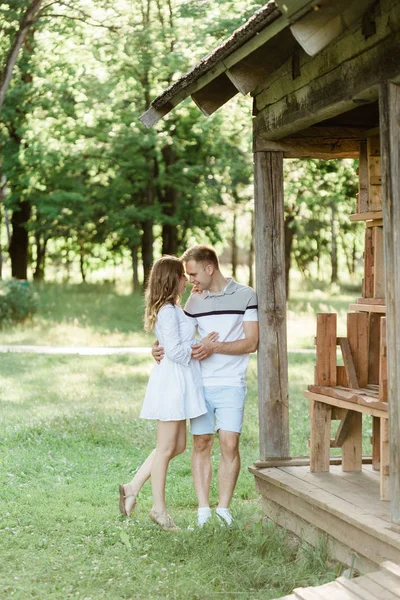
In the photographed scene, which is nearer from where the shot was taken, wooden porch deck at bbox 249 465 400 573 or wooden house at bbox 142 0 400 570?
wooden house at bbox 142 0 400 570

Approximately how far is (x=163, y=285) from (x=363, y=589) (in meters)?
2.81

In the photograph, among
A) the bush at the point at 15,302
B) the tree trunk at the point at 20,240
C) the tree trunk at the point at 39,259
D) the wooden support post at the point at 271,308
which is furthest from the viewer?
the tree trunk at the point at 39,259

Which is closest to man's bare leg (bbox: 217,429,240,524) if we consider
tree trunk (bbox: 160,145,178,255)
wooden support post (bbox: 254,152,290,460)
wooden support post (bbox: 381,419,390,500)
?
wooden support post (bbox: 254,152,290,460)

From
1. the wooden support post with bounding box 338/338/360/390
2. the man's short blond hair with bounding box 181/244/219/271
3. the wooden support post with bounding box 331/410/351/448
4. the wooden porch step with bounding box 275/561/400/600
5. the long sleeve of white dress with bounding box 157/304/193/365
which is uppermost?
the man's short blond hair with bounding box 181/244/219/271

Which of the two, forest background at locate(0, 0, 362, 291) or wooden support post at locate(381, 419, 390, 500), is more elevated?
forest background at locate(0, 0, 362, 291)

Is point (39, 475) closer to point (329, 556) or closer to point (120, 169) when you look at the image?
point (329, 556)

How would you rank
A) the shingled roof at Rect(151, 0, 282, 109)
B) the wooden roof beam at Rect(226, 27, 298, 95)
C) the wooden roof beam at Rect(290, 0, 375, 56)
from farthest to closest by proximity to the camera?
the wooden roof beam at Rect(226, 27, 298, 95) → the shingled roof at Rect(151, 0, 282, 109) → the wooden roof beam at Rect(290, 0, 375, 56)

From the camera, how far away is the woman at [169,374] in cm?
642

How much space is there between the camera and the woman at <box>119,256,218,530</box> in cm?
642

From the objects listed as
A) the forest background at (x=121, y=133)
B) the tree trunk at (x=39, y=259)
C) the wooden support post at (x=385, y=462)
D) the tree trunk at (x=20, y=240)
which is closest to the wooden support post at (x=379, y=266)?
the wooden support post at (x=385, y=462)

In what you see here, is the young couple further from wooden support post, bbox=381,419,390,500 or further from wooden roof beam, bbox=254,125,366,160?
wooden support post, bbox=381,419,390,500

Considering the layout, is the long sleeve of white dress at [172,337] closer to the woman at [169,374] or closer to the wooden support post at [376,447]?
the woman at [169,374]

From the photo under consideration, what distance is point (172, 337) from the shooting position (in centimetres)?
638

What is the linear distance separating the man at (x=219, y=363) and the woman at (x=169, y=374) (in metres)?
0.09
